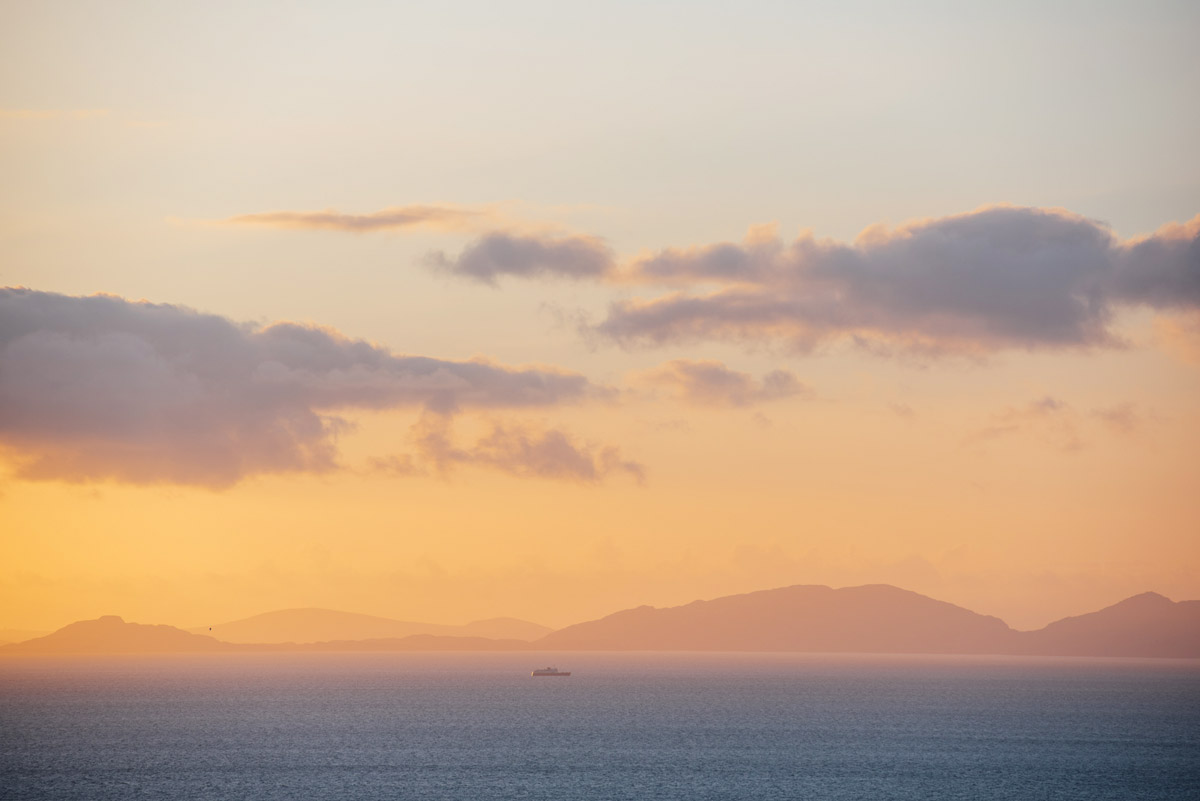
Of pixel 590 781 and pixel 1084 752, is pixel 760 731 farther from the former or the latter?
pixel 590 781

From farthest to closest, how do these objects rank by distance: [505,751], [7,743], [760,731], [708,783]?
1. [760,731]
2. [7,743]
3. [505,751]
4. [708,783]

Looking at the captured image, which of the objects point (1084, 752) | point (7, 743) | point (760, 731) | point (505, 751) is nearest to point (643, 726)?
point (760, 731)

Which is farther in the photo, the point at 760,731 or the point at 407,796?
the point at 760,731

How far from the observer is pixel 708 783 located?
12988cm

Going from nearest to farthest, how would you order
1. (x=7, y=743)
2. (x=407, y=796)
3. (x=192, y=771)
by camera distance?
(x=407, y=796)
(x=192, y=771)
(x=7, y=743)

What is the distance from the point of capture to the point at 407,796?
120 m

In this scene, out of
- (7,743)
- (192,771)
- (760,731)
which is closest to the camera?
(192,771)

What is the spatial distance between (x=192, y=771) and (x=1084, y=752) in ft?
382

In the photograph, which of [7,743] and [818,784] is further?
[7,743]

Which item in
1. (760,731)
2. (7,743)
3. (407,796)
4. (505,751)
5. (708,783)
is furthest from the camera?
(760,731)

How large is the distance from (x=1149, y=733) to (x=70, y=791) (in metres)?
160

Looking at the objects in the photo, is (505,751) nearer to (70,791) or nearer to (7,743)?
(70,791)

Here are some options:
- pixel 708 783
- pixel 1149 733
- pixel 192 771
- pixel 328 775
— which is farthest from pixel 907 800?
pixel 1149 733

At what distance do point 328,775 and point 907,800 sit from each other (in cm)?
6340
